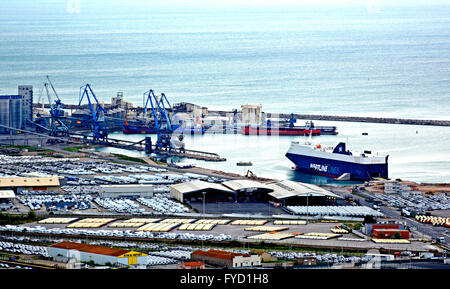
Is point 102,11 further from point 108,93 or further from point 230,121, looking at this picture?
point 230,121

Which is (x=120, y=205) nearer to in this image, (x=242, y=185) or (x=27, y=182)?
(x=242, y=185)

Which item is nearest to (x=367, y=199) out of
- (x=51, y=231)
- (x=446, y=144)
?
(x=51, y=231)

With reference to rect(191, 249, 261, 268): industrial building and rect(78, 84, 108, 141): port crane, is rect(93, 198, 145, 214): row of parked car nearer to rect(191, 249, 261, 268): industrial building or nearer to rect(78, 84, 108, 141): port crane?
rect(191, 249, 261, 268): industrial building

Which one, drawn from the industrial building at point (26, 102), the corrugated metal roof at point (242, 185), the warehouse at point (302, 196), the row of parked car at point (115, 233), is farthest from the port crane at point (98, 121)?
the row of parked car at point (115, 233)

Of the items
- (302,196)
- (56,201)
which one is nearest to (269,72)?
(302,196)

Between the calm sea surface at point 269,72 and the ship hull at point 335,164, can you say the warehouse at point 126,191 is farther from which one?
the ship hull at point 335,164
